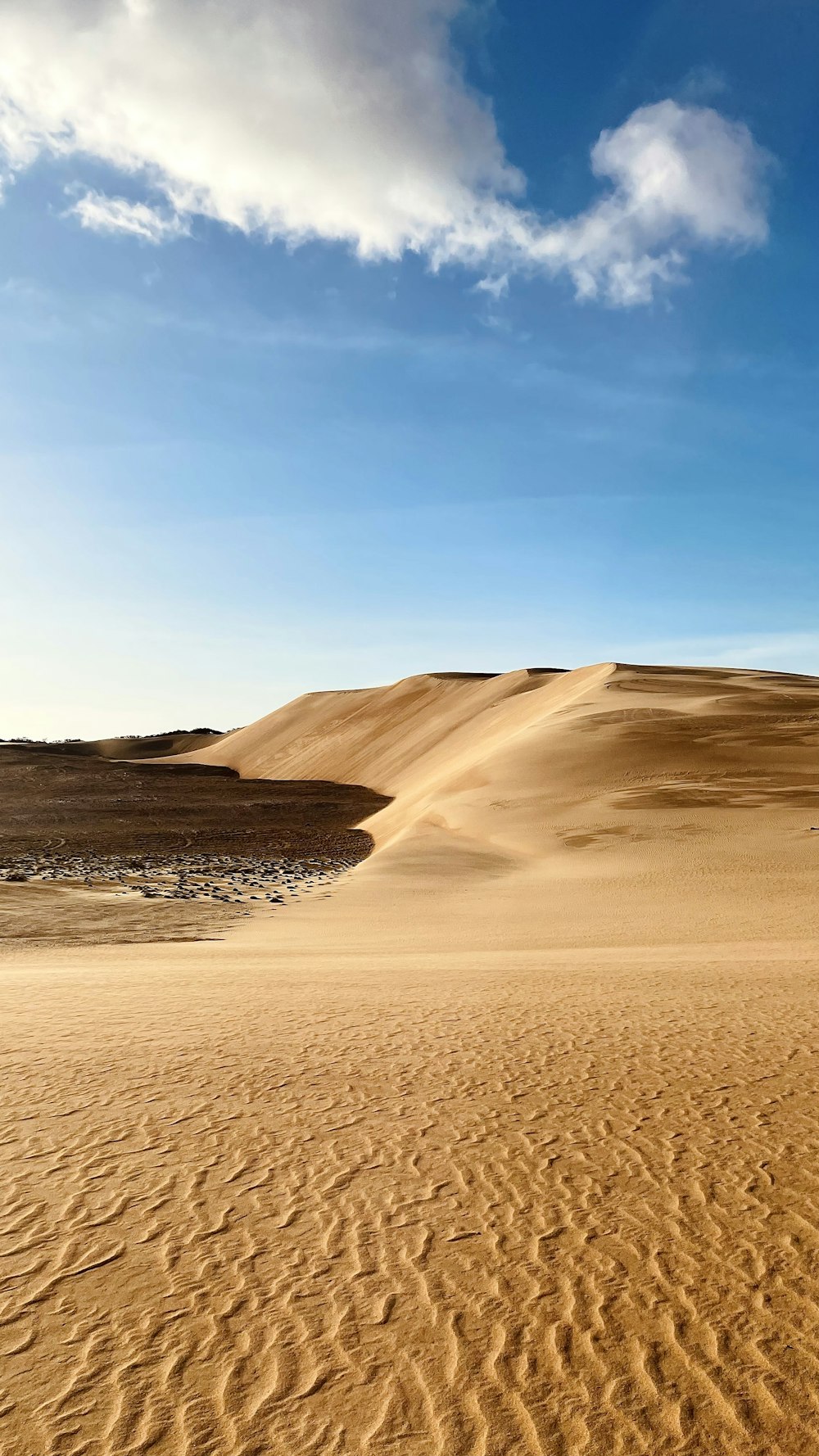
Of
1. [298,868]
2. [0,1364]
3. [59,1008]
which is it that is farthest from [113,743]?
[0,1364]

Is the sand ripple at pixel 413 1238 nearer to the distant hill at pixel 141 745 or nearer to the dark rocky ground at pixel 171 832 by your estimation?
the dark rocky ground at pixel 171 832

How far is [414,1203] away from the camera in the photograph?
5.64m

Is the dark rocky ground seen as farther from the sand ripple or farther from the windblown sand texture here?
the sand ripple

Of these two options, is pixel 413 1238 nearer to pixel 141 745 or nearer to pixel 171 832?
pixel 171 832

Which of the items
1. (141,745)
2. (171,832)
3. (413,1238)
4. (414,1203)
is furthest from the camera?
(141,745)

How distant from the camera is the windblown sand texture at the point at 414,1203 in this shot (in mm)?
3871

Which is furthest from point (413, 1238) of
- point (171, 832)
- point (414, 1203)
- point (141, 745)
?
point (141, 745)

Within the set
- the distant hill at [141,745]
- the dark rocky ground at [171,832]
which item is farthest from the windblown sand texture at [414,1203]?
the distant hill at [141,745]

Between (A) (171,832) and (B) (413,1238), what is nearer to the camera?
(B) (413,1238)

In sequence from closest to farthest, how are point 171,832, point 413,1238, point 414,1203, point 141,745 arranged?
point 413,1238 → point 414,1203 → point 171,832 → point 141,745

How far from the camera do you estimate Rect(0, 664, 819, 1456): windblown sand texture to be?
3.87 m

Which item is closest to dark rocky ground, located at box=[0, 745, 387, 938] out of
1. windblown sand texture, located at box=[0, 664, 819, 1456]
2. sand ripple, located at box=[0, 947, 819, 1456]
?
windblown sand texture, located at box=[0, 664, 819, 1456]

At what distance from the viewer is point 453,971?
13.3 m

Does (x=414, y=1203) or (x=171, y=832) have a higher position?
(x=414, y=1203)
